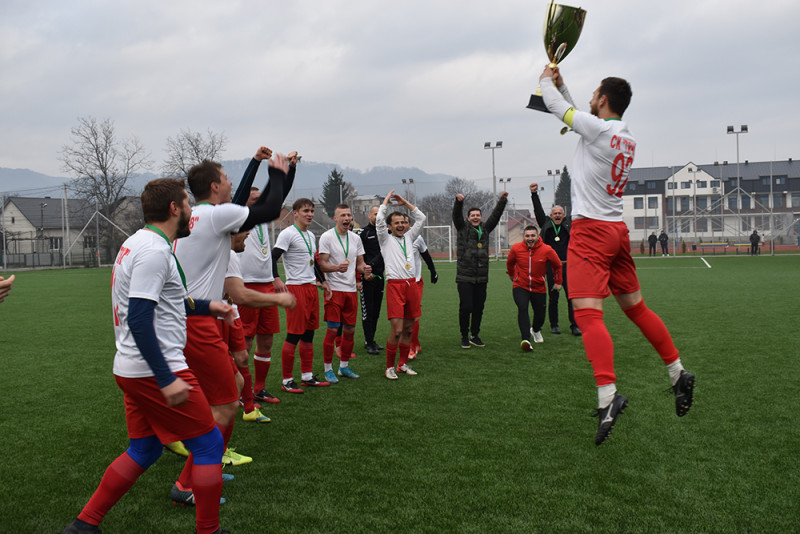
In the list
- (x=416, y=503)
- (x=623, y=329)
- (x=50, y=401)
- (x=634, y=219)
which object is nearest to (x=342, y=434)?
(x=416, y=503)

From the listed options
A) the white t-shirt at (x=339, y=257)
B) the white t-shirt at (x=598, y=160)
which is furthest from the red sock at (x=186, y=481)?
the white t-shirt at (x=339, y=257)

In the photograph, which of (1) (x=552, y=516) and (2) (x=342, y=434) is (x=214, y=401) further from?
(1) (x=552, y=516)

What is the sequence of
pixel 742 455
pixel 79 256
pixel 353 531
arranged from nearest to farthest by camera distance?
pixel 353 531, pixel 742 455, pixel 79 256

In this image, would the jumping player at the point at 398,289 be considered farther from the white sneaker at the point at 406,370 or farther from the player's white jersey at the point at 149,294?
the player's white jersey at the point at 149,294

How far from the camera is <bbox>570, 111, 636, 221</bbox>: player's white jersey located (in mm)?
3832

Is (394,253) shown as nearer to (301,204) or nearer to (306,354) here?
(301,204)

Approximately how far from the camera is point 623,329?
34.6 ft

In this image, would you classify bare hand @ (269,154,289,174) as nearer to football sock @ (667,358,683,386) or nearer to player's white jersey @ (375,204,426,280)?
football sock @ (667,358,683,386)

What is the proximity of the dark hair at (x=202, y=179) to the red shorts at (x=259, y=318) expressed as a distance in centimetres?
245

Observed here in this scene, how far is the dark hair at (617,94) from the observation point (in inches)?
159

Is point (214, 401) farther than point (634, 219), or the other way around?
point (634, 219)

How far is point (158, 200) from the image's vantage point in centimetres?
307

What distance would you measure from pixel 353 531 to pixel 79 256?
46.8m

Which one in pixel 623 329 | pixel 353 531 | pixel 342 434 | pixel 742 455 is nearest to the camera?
pixel 353 531
